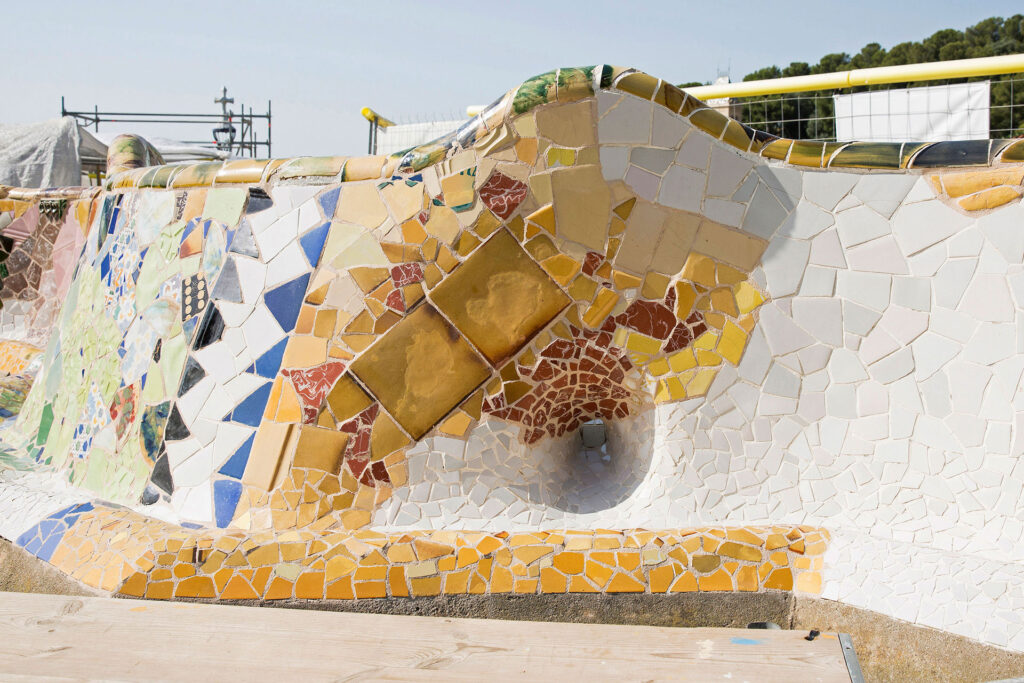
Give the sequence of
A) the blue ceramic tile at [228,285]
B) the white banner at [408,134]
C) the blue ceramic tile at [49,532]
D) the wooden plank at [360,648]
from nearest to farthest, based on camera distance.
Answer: the wooden plank at [360,648] < the blue ceramic tile at [49,532] < the blue ceramic tile at [228,285] < the white banner at [408,134]

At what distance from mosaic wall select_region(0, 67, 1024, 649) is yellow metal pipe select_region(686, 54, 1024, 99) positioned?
2922mm

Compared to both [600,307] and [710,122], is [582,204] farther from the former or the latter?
[710,122]

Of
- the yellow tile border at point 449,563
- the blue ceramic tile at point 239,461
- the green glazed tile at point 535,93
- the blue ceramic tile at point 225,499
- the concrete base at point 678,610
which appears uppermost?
the green glazed tile at point 535,93

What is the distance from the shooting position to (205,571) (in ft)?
9.52

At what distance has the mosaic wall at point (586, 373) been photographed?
2.90 m

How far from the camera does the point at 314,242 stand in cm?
331

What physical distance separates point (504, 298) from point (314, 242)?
2.53 feet

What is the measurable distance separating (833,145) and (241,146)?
10350 millimetres

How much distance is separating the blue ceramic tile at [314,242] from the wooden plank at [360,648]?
6.48 ft

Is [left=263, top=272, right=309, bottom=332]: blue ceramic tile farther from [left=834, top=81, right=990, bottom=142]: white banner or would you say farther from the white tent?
the white tent

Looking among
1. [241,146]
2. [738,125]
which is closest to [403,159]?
[738,125]

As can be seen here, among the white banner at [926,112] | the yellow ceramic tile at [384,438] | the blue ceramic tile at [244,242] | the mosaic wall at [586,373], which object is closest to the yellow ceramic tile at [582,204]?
the mosaic wall at [586,373]

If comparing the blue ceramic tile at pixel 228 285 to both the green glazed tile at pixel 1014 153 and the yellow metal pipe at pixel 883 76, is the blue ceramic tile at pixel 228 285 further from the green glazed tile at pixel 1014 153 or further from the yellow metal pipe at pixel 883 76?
the yellow metal pipe at pixel 883 76

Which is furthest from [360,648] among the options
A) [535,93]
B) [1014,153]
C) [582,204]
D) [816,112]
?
[816,112]
